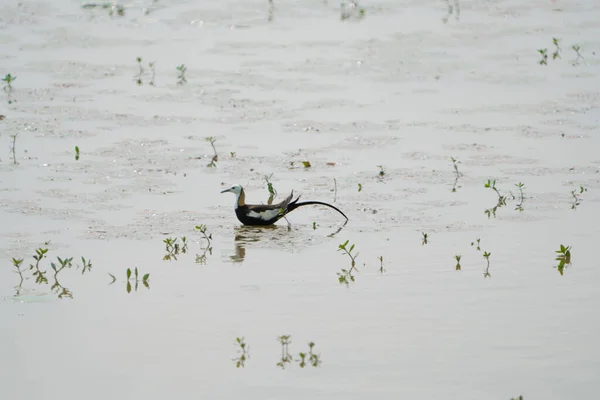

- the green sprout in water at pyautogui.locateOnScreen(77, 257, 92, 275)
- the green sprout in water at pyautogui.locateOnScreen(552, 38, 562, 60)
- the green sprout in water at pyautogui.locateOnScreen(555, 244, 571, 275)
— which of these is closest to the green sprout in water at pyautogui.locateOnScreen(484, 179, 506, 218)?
the green sprout in water at pyautogui.locateOnScreen(555, 244, 571, 275)

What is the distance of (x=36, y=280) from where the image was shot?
404 inches

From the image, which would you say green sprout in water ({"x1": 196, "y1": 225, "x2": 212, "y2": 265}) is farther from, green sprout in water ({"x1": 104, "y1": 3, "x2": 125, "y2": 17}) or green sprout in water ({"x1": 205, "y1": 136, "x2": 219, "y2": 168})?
green sprout in water ({"x1": 104, "y1": 3, "x2": 125, "y2": 17})

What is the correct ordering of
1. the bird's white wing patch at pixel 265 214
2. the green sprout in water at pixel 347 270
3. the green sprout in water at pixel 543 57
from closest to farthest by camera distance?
the green sprout in water at pixel 347 270 < the bird's white wing patch at pixel 265 214 < the green sprout in water at pixel 543 57

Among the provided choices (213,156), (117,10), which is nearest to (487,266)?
(213,156)

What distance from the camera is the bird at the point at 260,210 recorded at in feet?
39.7

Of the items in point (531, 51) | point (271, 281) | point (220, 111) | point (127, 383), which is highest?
point (531, 51)

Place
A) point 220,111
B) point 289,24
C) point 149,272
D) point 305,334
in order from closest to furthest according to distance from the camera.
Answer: point 305,334, point 149,272, point 220,111, point 289,24

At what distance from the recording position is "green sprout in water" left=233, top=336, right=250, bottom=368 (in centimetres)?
834

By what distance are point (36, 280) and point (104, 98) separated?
7.26 meters

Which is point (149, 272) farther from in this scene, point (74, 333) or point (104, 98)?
point (104, 98)

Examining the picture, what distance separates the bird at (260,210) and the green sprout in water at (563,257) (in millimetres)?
2394

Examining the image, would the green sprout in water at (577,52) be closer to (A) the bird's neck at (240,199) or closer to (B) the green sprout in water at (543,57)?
(B) the green sprout in water at (543,57)

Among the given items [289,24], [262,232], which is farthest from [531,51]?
[262,232]

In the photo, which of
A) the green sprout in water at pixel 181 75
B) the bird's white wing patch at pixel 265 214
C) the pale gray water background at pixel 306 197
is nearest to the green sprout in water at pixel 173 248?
the pale gray water background at pixel 306 197
